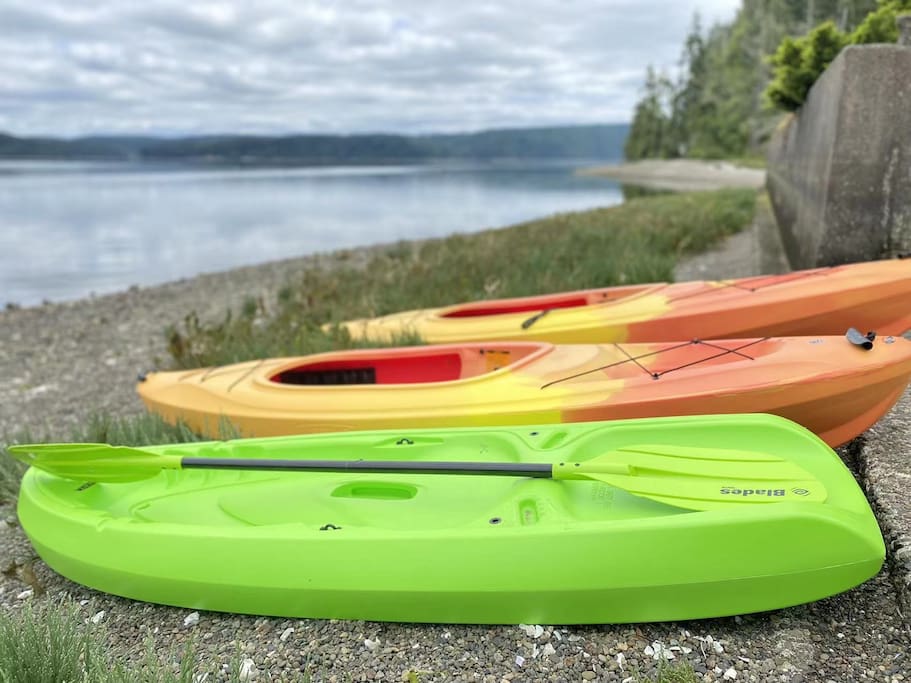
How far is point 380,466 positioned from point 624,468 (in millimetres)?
902

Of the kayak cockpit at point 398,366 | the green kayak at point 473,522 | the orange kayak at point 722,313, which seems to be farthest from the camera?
the kayak cockpit at point 398,366

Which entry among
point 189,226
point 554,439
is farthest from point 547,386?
point 189,226

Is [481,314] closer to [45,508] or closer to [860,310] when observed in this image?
[860,310]

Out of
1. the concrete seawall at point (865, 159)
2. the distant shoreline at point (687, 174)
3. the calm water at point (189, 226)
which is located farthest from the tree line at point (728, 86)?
the concrete seawall at point (865, 159)

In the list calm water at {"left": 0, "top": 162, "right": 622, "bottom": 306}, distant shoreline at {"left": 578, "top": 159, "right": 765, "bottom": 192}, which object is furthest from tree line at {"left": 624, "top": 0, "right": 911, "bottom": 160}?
calm water at {"left": 0, "top": 162, "right": 622, "bottom": 306}

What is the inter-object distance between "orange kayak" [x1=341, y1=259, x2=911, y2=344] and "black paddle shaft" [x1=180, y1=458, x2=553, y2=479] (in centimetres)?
198

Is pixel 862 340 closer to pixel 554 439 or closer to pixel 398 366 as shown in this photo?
pixel 554 439

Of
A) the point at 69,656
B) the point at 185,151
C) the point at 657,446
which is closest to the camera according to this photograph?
the point at 69,656

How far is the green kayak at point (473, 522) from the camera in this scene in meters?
1.98

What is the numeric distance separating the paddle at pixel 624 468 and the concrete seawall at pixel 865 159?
2.73 meters

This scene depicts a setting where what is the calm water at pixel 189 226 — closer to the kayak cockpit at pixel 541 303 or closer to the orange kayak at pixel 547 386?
the kayak cockpit at pixel 541 303

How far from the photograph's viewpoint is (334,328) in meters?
5.07

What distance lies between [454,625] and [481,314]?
10.8ft

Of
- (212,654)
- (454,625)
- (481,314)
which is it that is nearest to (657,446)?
(454,625)
